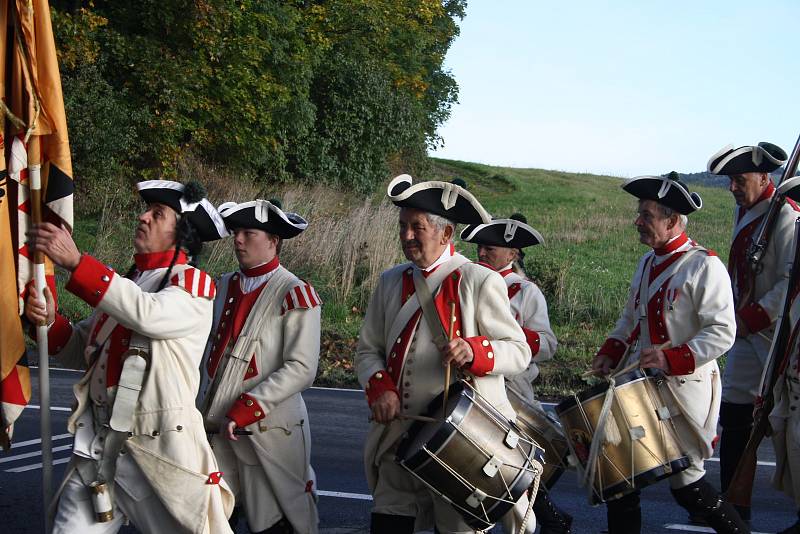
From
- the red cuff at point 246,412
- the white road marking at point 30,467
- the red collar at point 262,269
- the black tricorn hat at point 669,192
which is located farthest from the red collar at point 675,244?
the white road marking at point 30,467

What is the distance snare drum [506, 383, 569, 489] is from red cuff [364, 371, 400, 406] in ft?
4.36

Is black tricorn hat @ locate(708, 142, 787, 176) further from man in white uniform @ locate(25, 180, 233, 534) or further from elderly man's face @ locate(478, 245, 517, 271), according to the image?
man in white uniform @ locate(25, 180, 233, 534)

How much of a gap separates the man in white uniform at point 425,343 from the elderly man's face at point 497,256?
6.85 feet

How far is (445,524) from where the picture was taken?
502cm

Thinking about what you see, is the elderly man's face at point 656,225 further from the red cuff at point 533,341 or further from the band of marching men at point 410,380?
the red cuff at point 533,341

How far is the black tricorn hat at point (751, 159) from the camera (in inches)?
282

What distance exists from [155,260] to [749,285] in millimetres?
4191

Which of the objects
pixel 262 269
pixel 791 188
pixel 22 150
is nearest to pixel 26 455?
pixel 262 269

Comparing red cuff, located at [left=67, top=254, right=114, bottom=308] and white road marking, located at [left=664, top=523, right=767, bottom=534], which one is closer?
red cuff, located at [left=67, top=254, right=114, bottom=308]

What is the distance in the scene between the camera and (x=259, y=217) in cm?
596

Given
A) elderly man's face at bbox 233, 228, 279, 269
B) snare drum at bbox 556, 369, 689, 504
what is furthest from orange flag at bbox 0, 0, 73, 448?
snare drum at bbox 556, 369, 689, 504

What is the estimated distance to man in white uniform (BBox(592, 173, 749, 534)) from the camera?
5.87 metres

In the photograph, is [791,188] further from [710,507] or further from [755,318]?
[710,507]

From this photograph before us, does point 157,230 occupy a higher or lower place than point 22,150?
lower
